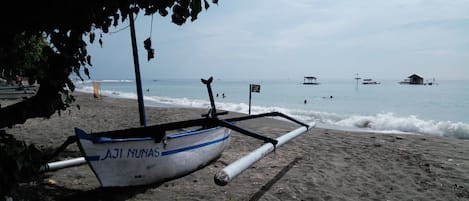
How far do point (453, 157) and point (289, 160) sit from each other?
163 inches

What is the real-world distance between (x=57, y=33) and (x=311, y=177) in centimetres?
458

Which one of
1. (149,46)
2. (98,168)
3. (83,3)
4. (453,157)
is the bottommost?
(453,157)

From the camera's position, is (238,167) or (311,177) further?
(311,177)

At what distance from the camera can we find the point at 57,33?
3.24 m

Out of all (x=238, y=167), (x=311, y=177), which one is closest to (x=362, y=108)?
(x=311, y=177)

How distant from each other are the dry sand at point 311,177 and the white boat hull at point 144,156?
0.24 metres

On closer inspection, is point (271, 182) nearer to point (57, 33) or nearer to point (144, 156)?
point (144, 156)

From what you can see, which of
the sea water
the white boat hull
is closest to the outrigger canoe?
the white boat hull

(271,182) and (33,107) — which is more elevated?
(33,107)

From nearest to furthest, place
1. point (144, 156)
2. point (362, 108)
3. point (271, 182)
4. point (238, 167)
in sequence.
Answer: point (238, 167) < point (144, 156) < point (271, 182) < point (362, 108)

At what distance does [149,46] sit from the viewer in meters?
3.45

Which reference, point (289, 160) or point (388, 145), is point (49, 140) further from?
point (388, 145)

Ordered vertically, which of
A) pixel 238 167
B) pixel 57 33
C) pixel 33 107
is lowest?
pixel 238 167

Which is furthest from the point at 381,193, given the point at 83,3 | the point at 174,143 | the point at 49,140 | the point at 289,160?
the point at 49,140
